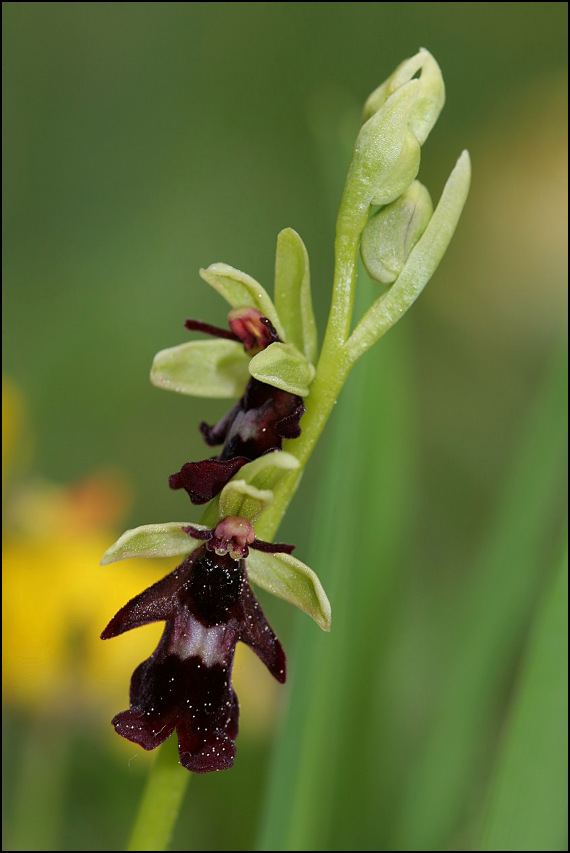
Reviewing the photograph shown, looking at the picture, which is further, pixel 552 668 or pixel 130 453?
pixel 130 453

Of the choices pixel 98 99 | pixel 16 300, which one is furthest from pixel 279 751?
pixel 98 99

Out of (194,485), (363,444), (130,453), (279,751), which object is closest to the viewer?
(194,485)

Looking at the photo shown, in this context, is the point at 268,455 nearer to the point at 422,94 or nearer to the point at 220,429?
the point at 220,429

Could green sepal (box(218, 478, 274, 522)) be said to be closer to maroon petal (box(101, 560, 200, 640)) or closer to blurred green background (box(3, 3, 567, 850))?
maroon petal (box(101, 560, 200, 640))

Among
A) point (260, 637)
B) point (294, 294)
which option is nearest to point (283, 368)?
point (294, 294)

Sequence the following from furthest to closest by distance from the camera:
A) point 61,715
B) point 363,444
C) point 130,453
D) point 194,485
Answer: point 130,453
point 61,715
point 363,444
point 194,485

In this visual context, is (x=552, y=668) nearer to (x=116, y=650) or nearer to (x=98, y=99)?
(x=116, y=650)

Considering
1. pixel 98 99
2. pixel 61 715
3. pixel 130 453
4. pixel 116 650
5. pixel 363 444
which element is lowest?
pixel 61 715

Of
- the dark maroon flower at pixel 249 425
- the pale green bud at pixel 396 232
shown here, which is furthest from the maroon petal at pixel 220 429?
the pale green bud at pixel 396 232
